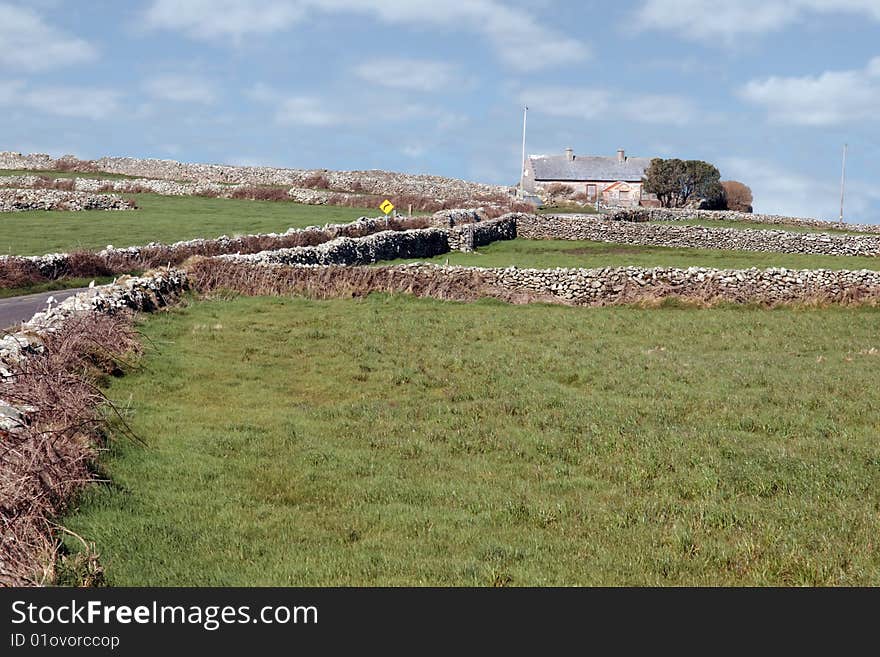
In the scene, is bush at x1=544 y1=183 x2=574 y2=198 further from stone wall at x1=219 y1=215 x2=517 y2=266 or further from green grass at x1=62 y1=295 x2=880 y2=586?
green grass at x1=62 y1=295 x2=880 y2=586

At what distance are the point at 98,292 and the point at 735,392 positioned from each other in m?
12.7

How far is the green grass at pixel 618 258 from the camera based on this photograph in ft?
112

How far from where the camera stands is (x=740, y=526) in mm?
7758

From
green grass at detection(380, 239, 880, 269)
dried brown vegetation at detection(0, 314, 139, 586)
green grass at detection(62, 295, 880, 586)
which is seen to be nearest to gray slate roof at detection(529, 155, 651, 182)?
green grass at detection(380, 239, 880, 269)

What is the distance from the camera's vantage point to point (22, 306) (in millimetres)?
20688

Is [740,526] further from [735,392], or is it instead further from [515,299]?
[515,299]

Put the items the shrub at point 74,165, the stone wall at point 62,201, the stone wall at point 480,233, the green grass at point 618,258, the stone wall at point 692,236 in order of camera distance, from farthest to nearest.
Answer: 1. the shrub at point 74,165
2. the stone wall at point 62,201
3. the stone wall at point 692,236
4. the stone wall at point 480,233
5. the green grass at point 618,258

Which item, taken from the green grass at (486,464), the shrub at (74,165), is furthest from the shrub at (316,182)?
the green grass at (486,464)

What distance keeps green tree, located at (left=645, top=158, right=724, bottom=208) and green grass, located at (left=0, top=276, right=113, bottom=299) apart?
75980mm

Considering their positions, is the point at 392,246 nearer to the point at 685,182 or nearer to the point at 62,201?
the point at 62,201

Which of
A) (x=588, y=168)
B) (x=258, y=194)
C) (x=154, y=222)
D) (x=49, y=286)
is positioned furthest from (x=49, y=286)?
(x=588, y=168)

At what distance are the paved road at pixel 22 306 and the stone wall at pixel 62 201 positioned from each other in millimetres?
29167

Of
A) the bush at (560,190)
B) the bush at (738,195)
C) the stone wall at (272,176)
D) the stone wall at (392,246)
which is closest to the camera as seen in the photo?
the stone wall at (392,246)

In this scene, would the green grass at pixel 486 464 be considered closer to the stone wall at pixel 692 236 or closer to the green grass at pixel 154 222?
the green grass at pixel 154 222
